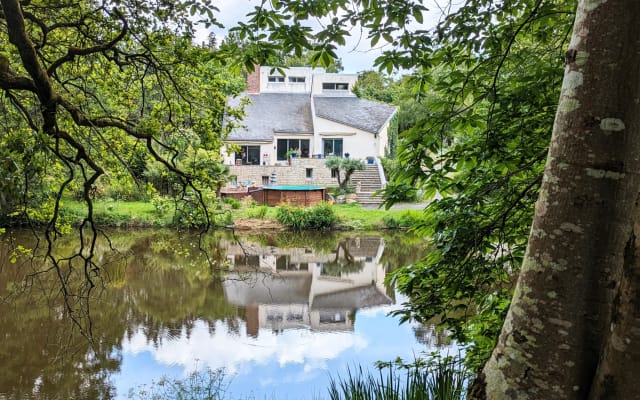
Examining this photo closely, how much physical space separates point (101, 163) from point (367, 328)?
5733 mm

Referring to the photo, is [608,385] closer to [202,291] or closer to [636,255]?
[636,255]

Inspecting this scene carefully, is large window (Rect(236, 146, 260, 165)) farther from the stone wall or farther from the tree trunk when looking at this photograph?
the tree trunk

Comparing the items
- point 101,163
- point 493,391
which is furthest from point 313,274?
point 493,391

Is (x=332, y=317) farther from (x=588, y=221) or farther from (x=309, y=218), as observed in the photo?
(x=309, y=218)

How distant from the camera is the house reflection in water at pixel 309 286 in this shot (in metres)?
→ 9.39

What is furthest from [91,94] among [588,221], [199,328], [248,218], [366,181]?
[366,181]

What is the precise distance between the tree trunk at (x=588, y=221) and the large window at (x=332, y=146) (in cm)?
2553

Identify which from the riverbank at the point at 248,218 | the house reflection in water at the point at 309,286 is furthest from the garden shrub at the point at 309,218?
the house reflection in water at the point at 309,286

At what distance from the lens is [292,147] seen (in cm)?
2719

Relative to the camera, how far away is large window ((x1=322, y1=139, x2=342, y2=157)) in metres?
26.7

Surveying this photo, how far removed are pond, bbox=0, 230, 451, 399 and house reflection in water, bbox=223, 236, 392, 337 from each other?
0.04 metres

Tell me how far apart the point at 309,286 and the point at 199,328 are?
3.82m

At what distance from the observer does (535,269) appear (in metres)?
1.30

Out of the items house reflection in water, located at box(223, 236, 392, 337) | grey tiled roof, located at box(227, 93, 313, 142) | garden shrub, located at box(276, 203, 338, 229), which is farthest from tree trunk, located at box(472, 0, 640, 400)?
grey tiled roof, located at box(227, 93, 313, 142)
